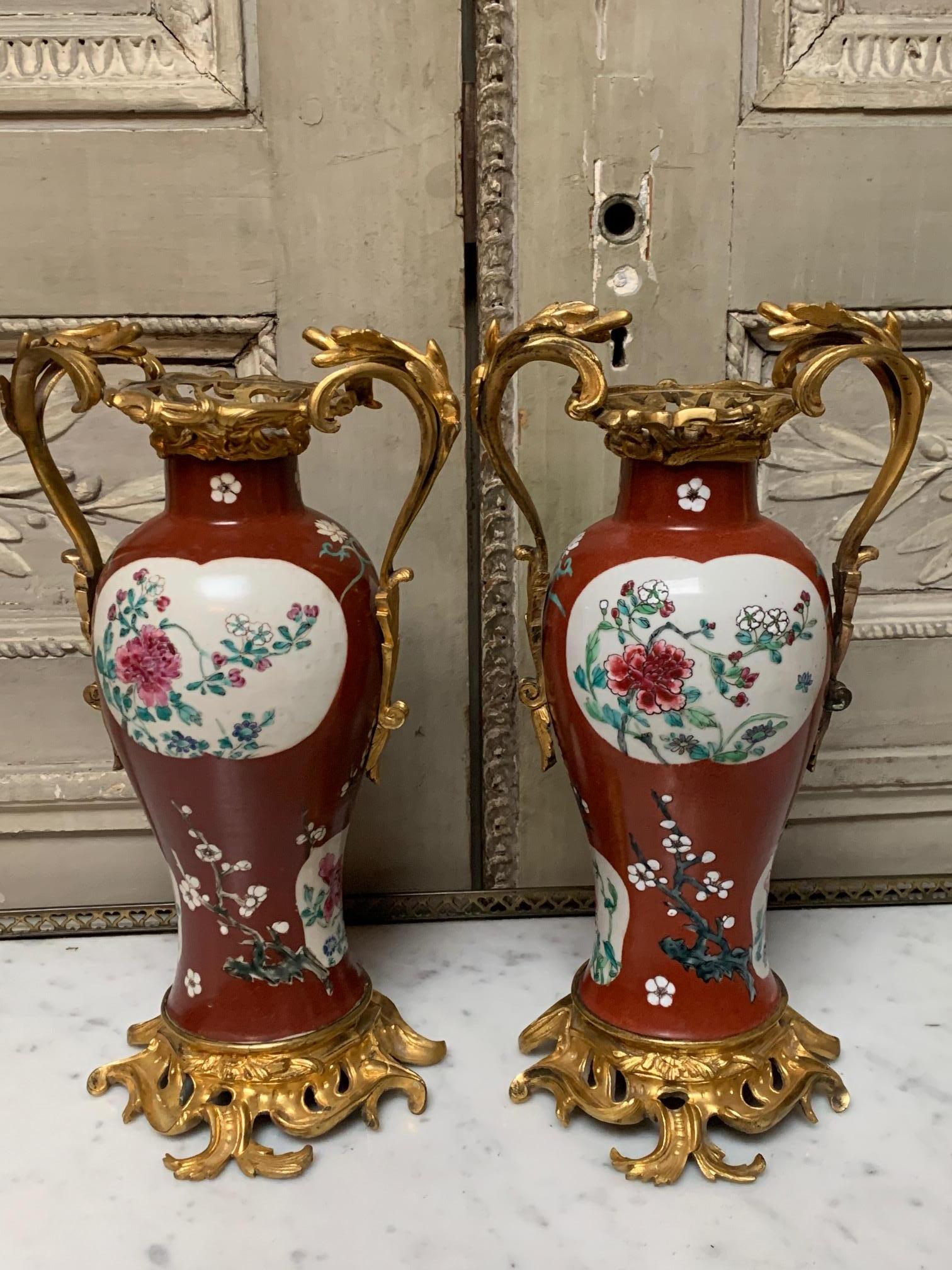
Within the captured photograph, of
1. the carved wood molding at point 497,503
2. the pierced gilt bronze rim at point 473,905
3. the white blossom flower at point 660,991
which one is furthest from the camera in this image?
the pierced gilt bronze rim at point 473,905

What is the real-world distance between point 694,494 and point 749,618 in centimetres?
9

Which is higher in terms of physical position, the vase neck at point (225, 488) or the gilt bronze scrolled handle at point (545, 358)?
the gilt bronze scrolled handle at point (545, 358)

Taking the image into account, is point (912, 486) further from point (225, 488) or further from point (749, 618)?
point (225, 488)

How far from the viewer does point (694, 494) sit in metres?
0.74

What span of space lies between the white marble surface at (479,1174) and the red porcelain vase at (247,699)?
0.12 ft

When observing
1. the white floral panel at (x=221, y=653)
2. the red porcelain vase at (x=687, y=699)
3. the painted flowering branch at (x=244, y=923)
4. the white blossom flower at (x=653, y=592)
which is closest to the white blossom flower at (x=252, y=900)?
the painted flowering branch at (x=244, y=923)

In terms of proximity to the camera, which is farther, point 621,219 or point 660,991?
point 621,219

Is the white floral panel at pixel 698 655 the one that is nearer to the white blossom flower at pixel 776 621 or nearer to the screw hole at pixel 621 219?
the white blossom flower at pixel 776 621

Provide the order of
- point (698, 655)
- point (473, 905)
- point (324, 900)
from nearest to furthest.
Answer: point (698, 655)
point (324, 900)
point (473, 905)

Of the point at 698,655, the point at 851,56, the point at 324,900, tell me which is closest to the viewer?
the point at 698,655

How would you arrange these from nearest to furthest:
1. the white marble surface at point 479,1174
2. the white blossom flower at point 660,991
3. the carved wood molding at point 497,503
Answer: the white marble surface at point 479,1174 < the white blossom flower at point 660,991 < the carved wood molding at point 497,503

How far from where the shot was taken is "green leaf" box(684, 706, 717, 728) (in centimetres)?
72

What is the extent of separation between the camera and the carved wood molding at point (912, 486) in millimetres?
973

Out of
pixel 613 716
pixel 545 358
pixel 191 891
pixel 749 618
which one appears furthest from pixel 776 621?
pixel 191 891
